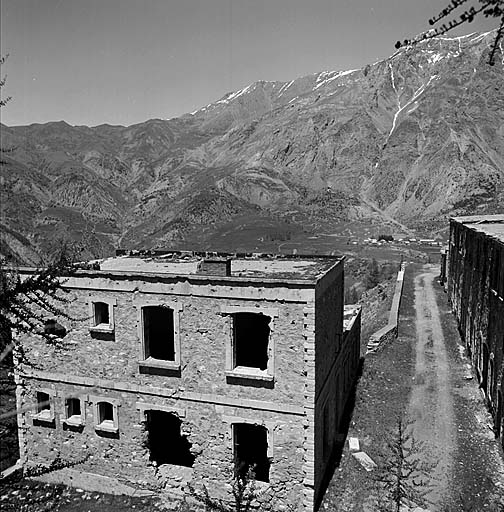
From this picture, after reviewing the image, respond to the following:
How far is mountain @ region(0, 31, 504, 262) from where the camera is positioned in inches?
3875

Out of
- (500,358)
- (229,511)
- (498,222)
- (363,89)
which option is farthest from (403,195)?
(229,511)

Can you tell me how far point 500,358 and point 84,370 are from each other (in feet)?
50.0

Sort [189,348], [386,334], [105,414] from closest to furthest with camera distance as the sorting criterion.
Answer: [189,348] < [105,414] < [386,334]

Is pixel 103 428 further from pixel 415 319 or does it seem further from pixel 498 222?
pixel 498 222

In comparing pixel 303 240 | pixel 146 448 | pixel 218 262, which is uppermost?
pixel 218 262

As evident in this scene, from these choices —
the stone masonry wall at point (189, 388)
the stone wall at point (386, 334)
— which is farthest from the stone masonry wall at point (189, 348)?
the stone wall at point (386, 334)

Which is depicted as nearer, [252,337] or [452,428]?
[252,337]

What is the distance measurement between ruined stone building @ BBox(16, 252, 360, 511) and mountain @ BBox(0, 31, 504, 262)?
214 feet

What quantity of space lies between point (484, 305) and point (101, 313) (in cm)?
1683

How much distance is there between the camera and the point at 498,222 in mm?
33156

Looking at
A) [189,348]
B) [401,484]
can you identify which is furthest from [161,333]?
[401,484]

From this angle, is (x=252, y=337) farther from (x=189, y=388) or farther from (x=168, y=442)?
(x=168, y=442)

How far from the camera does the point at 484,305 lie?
74.9ft

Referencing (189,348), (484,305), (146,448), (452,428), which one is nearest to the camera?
(189,348)
